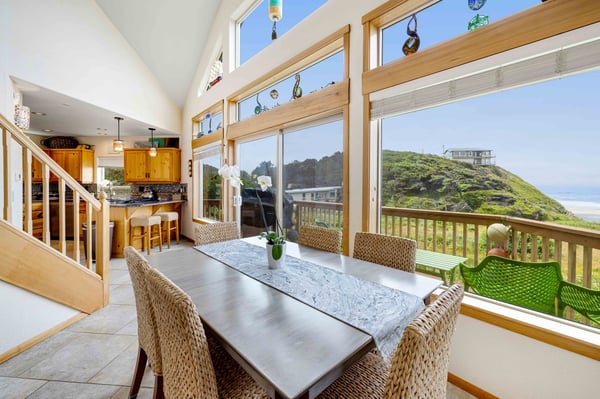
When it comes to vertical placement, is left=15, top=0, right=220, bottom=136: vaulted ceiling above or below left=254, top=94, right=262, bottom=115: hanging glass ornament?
above

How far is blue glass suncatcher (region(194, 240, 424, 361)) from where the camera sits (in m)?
0.99

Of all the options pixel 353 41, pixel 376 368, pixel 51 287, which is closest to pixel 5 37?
pixel 51 287

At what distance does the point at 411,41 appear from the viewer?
197 cm

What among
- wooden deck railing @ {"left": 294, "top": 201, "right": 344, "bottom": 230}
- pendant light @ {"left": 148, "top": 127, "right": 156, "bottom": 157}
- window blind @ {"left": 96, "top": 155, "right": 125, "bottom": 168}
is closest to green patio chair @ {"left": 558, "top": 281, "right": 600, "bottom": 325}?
wooden deck railing @ {"left": 294, "top": 201, "right": 344, "bottom": 230}

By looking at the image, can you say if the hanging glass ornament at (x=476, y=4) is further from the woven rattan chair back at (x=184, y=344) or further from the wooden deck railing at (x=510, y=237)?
the woven rattan chair back at (x=184, y=344)

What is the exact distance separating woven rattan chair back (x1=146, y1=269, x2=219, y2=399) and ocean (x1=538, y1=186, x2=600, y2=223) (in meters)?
2.04

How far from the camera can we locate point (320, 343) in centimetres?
88

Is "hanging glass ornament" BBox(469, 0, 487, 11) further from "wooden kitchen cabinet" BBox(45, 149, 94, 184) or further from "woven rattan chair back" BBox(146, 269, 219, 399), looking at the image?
"wooden kitchen cabinet" BBox(45, 149, 94, 184)

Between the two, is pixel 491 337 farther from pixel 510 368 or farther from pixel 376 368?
pixel 376 368

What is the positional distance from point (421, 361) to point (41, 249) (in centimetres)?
284

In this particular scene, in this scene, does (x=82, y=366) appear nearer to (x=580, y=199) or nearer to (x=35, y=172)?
(x=580, y=199)

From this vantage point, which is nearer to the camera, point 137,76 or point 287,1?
point 287,1

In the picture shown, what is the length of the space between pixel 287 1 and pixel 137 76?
315 centimetres

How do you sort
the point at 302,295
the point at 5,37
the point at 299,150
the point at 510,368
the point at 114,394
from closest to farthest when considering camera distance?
1. the point at 302,295
2. the point at 510,368
3. the point at 114,394
4. the point at 5,37
5. the point at 299,150
